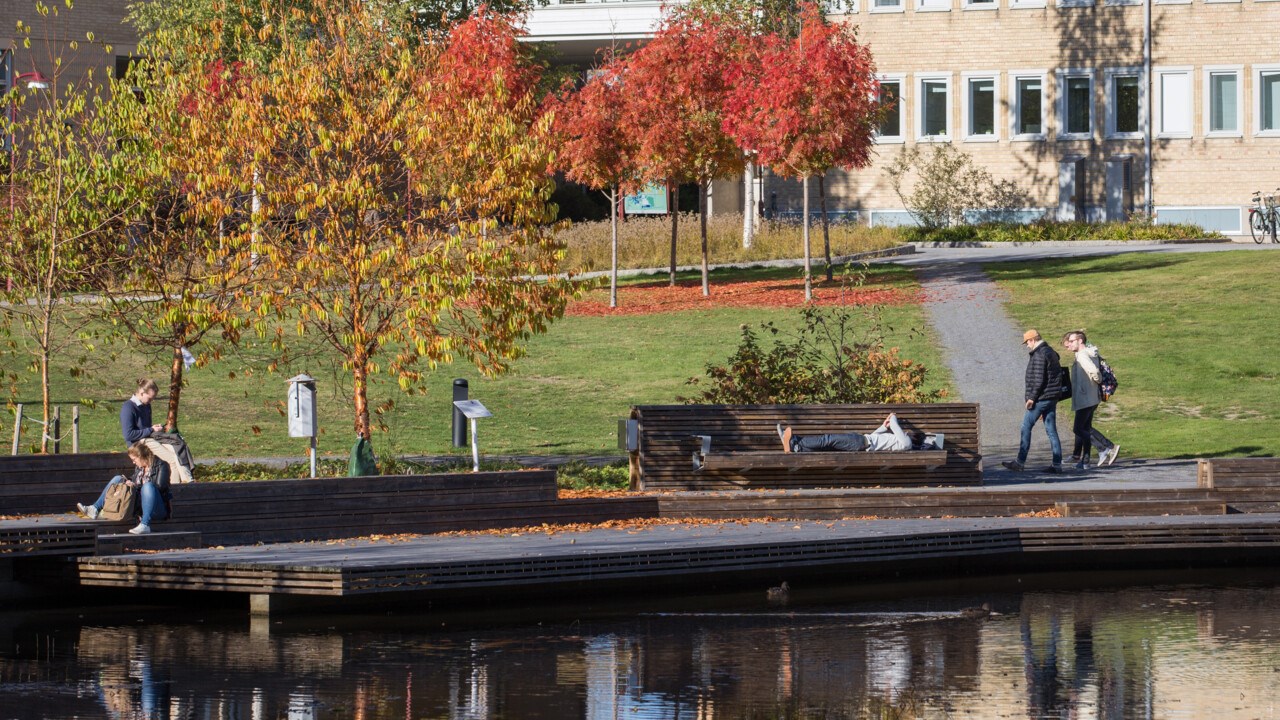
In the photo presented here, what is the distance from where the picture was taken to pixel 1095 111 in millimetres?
50969

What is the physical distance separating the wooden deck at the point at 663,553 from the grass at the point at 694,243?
82.7 feet

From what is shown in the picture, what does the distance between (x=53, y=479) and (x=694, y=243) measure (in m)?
29.9

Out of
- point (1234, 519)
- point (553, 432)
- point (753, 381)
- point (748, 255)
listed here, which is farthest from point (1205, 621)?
point (748, 255)

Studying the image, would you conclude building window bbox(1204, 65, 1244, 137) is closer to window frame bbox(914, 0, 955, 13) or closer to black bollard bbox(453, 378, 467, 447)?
window frame bbox(914, 0, 955, 13)

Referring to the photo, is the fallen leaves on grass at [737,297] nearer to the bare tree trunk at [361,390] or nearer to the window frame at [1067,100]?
the bare tree trunk at [361,390]

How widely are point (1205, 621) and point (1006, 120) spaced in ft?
133

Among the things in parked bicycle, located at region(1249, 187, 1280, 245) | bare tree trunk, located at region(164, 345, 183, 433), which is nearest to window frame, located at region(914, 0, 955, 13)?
parked bicycle, located at region(1249, 187, 1280, 245)

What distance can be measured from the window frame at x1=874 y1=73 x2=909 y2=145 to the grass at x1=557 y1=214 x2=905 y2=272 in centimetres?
653

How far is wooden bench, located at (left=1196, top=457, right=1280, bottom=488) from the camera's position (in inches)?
652

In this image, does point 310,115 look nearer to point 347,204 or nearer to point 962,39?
point 347,204

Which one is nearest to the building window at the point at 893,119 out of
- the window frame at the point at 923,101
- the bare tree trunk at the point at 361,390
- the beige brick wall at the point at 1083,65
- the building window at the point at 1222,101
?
the beige brick wall at the point at 1083,65

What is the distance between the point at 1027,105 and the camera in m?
51.3

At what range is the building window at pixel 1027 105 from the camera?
168 ft

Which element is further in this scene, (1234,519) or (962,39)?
(962,39)
